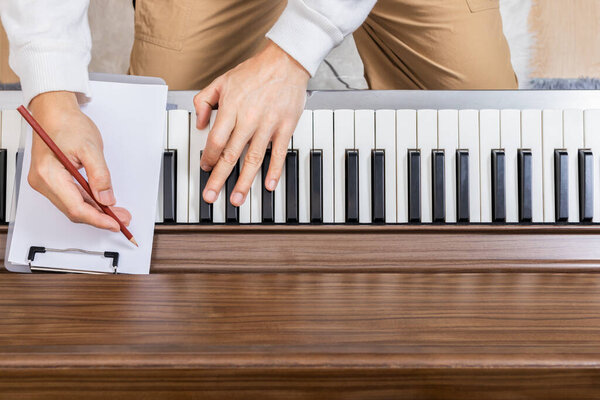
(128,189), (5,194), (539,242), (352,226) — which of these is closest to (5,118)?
(5,194)

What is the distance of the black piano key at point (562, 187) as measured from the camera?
747 millimetres

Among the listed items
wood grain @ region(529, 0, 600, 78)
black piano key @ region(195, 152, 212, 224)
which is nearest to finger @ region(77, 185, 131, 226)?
black piano key @ region(195, 152, 212, 224)

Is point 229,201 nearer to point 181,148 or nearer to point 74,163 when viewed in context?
point 181,148

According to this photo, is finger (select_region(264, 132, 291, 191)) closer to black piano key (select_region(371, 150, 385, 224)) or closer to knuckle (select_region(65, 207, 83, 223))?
black piano key (select_region(371, 150, 385, 224))

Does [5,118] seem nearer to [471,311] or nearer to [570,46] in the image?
[471,311]

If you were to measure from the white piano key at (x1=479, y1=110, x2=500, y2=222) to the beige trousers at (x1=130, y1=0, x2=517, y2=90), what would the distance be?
296 mm

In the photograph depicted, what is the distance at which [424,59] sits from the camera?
41.1 inches

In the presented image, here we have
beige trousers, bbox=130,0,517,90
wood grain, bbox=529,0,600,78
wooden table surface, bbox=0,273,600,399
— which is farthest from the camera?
wood grain, bbox=529,0,600,78

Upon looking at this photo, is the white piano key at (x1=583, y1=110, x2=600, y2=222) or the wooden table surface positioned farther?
the white piano key at (x1=583, y1=110, x2=600, y2=222)

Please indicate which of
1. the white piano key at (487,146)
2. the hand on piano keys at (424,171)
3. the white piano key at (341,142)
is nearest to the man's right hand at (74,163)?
the hand on piano keys at (424,171)

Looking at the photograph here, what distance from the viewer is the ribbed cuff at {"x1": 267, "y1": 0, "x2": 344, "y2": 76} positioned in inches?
29.4

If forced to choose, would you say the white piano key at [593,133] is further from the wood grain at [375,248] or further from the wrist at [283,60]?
the wrist at [283,60]

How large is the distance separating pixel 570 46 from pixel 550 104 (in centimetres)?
75

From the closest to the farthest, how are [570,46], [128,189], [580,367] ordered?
[580,367] → [128,189] → [570,46]
